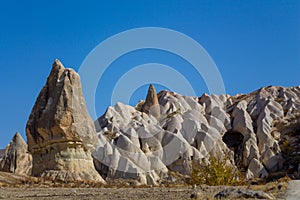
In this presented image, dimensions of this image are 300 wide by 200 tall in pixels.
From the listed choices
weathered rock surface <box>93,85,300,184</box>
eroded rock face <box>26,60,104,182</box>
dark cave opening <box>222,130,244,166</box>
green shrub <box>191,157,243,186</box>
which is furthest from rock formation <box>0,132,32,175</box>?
dark cave opening <box>222,130,244,166</box>

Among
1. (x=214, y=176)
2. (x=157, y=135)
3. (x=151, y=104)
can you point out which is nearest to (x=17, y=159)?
(x=157, y=135)

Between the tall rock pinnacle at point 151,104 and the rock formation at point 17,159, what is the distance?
902 inches

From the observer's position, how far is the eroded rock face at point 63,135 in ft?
62.8

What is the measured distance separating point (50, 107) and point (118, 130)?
24815 millimetres

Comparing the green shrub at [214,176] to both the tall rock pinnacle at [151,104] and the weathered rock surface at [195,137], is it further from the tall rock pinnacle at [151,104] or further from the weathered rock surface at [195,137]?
the tall rock pinnacle at [151,104]

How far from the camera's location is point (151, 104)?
5825cm

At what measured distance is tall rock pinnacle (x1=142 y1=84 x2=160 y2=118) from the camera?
186ft

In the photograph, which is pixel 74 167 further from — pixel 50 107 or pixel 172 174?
pixel 172 174

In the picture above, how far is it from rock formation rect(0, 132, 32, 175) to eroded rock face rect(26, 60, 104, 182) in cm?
1209

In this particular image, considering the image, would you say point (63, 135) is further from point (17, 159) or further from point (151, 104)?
point (151, 104)

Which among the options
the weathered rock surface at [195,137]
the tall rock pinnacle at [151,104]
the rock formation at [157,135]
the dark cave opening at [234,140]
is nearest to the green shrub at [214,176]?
the rock formation at [157,135]

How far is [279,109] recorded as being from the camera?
174 feet

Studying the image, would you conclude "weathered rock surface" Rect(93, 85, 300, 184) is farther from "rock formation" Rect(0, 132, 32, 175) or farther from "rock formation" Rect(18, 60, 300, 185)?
"rock formation" Rect(0, 132, 32, 175)

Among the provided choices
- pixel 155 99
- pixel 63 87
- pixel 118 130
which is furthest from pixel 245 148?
pixel 63 87
